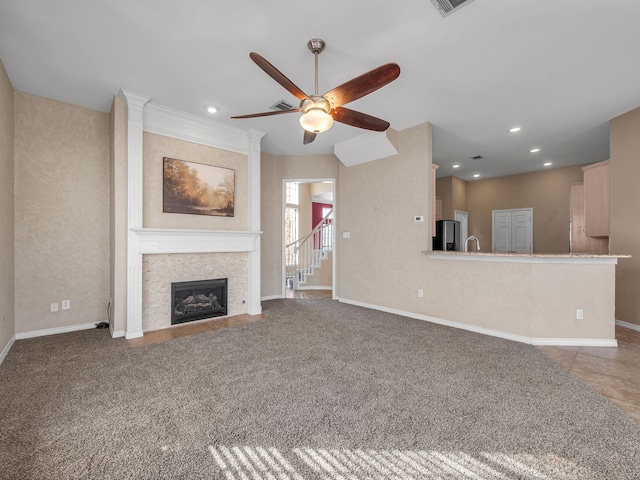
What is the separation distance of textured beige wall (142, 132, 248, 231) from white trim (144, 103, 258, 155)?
0.24 ft

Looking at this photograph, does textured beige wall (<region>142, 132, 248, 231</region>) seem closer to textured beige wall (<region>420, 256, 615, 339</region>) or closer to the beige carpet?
the beige carpet

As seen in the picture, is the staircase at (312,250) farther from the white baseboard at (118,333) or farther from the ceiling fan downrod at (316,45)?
the ceiling fan downrod at (316,45)

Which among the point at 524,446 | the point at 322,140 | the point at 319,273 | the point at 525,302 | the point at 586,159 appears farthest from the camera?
the point at 319,273

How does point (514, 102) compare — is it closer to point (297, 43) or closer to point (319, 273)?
point (297, 43)

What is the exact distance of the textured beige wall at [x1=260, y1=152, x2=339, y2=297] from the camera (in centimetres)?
561

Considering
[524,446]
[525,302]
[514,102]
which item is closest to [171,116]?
[514,102]

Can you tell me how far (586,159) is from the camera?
595 centimetres

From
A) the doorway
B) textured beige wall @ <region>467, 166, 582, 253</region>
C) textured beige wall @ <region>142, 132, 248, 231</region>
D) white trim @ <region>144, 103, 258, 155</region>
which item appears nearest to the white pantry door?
textured beige wall @ <region>467, 166, 582, 253</region>

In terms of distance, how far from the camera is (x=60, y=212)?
3.54 m

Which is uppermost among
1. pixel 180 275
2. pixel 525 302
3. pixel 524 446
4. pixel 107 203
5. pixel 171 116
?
pixel 171 116

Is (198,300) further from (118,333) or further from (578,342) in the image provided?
(578,342)

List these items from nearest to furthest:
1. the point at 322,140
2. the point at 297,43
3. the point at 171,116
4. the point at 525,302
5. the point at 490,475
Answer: the point at 490,475, the point at 297,43, the point at 525,302, the point at 171,116, the point at 322,140

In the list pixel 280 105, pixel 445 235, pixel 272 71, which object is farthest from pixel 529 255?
pixel 280 105

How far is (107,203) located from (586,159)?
879 centimetres
